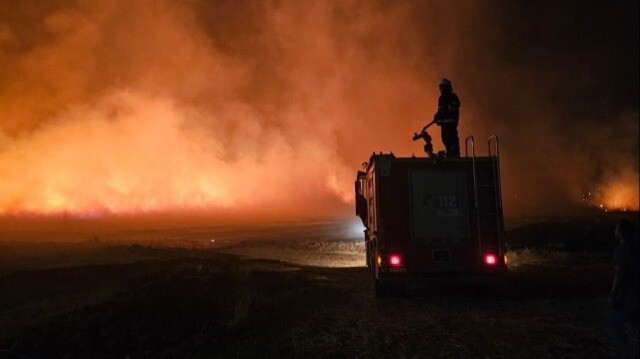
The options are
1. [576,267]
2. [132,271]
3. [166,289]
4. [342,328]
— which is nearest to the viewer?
[342,328]

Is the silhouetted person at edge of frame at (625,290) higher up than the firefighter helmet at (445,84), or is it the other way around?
the firefighter helmet at (445,84)

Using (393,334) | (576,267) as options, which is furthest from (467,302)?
(576,267)

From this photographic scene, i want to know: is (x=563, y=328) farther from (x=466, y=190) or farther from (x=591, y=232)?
(x=591, y=232)

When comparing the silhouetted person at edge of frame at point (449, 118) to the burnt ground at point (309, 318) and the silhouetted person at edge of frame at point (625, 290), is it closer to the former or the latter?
the burnt ground at point (309, 318)

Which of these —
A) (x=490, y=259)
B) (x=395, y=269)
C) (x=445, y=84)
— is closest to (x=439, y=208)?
(x=490, y=259)

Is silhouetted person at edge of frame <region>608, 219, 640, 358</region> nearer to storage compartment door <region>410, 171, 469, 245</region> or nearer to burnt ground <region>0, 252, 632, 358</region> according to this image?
burnt ground <region>0, 252, 632, 358</region>

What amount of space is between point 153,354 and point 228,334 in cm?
196

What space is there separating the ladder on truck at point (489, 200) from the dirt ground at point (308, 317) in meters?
1.68

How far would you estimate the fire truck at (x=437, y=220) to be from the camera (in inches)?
388

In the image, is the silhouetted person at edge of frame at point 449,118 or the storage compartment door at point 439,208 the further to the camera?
the silhouetted person at edge of frame at point 449,118

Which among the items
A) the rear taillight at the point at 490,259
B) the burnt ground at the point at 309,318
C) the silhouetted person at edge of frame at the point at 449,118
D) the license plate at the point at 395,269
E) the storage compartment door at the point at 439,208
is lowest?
the burnt ground at the point at 309,318

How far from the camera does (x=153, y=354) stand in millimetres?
9070

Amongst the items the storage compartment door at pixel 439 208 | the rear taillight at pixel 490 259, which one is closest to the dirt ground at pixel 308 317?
the rear taillight at pixel 490 259

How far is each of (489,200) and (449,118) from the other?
287 cm
